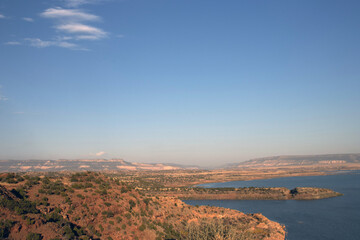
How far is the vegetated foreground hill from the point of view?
18.2 meters

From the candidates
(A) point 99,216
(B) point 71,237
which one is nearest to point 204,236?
(B) point 71,237

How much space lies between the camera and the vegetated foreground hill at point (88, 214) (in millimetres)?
18234

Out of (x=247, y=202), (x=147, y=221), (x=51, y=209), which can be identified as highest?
(x=51, y=209)

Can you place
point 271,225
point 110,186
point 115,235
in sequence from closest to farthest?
point 115,235
point 110,186
point 271,225

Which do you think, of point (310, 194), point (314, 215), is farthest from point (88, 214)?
point (310, 194)

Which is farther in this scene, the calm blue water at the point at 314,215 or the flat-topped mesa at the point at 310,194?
the flat-topped mesa at the point at 310,194

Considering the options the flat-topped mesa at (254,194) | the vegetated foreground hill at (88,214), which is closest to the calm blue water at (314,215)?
the flat-topped mesa at (254,194)

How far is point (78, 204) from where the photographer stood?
80.6ft

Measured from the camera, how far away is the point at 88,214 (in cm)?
2430

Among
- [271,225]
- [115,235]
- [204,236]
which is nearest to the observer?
[204,236]

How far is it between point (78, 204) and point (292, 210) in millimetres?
55638

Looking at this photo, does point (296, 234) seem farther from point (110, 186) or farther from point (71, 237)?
point (71, 237)

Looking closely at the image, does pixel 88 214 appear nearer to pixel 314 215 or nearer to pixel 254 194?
pixel 314 215

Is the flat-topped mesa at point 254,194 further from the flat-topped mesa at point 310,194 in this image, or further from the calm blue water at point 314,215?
the calm blue water at point 314,215
